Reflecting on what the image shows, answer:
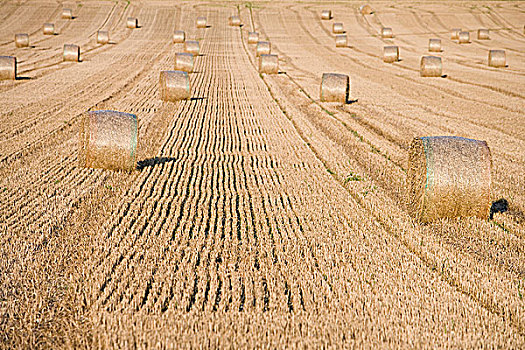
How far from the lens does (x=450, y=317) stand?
15.6 feet

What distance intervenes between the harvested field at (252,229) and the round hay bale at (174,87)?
0.23m

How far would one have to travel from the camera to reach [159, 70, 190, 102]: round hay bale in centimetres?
1667

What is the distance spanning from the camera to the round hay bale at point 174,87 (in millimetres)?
16672

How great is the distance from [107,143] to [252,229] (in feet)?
11.8

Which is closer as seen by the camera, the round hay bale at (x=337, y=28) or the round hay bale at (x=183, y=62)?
the round hay bale at (x=183, y=62)

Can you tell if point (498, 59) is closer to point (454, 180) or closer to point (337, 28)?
point (337, 28)

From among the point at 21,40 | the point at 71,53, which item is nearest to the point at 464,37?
the point at 71,53

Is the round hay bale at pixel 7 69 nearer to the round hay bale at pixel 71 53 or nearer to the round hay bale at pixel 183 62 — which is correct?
the round hay bale at pixel 183 62

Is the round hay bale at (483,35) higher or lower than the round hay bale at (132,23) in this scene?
lower

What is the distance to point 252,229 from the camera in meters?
6.83

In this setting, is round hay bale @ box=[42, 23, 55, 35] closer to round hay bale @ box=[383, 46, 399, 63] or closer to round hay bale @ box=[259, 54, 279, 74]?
round hay bale @ box=[259, 54, 279, 74]

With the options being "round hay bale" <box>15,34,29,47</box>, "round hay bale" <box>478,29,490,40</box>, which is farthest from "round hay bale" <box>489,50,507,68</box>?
"round hay bale" <box>15,34,29,47</box>

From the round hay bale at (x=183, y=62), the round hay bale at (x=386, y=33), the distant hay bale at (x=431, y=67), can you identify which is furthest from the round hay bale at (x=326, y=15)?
the round hay bale at (x=183, y=62)

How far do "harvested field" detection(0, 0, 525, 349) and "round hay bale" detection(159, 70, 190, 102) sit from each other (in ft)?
0.76
